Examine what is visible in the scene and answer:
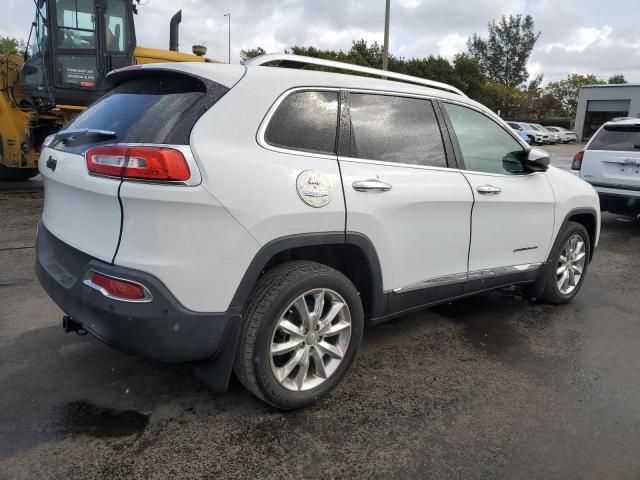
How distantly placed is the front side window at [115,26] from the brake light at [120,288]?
806cm

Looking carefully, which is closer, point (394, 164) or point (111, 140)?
point (111, 140)

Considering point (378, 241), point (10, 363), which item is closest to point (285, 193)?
point (378, 241)

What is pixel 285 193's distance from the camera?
2566 mm

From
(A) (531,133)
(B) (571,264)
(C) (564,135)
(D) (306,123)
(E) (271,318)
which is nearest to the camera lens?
(E) (271,318)

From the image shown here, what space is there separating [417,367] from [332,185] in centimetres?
142

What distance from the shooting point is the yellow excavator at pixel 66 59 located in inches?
350

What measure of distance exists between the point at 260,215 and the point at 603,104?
172 feet

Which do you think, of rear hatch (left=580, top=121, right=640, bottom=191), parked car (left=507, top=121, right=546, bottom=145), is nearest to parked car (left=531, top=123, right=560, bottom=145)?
parked car (left=507, top=121, right=546, bottom=145)

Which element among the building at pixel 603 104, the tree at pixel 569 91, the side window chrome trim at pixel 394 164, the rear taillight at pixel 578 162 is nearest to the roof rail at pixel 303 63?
the side window chrome trim at pixel 394 164

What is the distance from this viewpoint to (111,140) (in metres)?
2.53

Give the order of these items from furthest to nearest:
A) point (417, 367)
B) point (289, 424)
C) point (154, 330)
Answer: point (417, 367)
point (289, 424)
point (154, 330)

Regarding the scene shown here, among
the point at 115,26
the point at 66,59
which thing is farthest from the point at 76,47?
the point at 115,26

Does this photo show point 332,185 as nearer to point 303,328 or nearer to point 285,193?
point 285,193

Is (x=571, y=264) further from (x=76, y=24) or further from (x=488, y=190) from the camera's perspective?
(x=76, y=24)
